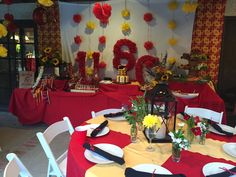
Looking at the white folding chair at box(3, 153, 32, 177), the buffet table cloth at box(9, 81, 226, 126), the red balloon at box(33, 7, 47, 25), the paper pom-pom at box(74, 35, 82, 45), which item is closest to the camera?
the white folding chair at box(3, 153, 32, 177)

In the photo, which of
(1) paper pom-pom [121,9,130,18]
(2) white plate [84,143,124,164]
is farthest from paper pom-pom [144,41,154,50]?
(2) white plate [84,143,124,164]

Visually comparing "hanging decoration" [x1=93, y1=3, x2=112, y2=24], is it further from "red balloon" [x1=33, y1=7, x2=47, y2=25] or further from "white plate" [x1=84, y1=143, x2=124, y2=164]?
"white plate" [x1=84, y1=143, x2=124, y2=164]

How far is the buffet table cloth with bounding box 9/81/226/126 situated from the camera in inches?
142

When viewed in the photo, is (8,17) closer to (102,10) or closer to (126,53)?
(102,10)

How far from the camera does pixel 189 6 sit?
392cm

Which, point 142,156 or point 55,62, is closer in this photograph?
point 142,156

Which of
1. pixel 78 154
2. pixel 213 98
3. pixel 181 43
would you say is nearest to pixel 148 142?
pixel 78 154

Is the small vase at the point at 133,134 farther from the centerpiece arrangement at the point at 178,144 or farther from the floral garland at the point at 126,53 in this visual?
the floral garland at the point at 126,53

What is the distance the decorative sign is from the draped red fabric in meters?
2.89

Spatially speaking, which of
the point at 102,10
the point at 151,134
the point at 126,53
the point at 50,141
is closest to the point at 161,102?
the point at 151,134

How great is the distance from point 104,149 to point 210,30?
3500 millimetres

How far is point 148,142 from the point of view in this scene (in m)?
1.81

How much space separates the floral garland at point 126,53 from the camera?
447 cm

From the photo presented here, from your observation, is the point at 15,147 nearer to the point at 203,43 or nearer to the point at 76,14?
the point at 76,14
